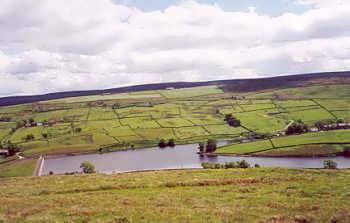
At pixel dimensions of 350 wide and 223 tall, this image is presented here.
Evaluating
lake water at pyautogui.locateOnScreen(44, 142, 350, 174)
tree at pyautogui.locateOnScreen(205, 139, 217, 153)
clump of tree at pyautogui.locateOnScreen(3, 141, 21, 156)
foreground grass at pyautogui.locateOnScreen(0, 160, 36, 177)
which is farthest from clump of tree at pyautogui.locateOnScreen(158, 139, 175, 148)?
clump of tree at pyautogui.locateOnScreen(3, 141, 21, 156)

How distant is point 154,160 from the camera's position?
160750 millimetres

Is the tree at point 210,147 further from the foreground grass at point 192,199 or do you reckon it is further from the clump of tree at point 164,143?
the foreground grass at point 192,199

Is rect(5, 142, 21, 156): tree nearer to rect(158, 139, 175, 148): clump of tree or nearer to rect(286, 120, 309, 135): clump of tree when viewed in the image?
rect(158, 139, 175, 148): clump of tree

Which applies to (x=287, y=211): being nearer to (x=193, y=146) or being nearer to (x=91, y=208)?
(x=91, y=208)

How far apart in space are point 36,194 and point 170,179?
41.3 ft

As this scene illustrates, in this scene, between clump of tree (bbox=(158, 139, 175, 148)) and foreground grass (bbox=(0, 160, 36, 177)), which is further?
clump of tree (bbox=(158, 139, 175, 148))

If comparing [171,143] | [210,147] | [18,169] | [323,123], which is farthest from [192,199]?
[323,123]

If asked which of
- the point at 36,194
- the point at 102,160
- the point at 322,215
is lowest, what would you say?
the point at 102,160

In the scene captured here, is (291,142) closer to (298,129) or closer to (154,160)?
(298,129)

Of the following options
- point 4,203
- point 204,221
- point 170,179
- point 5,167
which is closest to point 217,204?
point 204,221

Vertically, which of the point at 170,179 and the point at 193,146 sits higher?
the point at 170,179

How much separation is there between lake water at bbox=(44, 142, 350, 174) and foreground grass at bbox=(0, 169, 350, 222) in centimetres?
9757

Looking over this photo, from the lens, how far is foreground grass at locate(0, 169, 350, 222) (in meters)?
20.0

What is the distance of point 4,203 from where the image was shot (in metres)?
28.1
